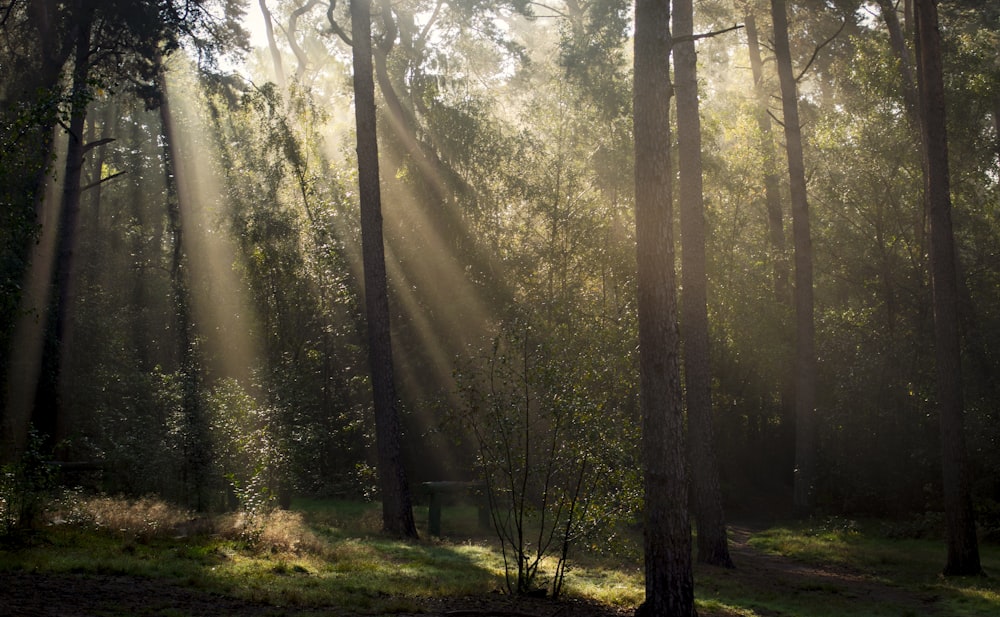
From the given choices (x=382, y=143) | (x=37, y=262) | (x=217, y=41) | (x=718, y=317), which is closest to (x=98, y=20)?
(x=217, y=41)

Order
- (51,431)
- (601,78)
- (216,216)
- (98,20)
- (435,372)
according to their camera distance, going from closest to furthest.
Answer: (98,20) → (51,431) → (435,372) → (601,78) → (216,216)

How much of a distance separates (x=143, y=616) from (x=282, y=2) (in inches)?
1206

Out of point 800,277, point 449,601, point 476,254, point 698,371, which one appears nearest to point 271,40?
point 476,254

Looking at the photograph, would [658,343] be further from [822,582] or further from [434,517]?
[434,517]

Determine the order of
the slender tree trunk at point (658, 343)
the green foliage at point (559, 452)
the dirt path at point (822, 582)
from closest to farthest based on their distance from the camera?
the slender tree trunk at point (658, 343) < the green foliage at point (559, 452) < the dirt path at point (822, 582)

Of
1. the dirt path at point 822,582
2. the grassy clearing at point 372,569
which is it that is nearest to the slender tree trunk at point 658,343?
the grassy clearing at point 372,569

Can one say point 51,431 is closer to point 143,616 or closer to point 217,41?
point 217,41

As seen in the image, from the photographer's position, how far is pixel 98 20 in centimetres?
1627

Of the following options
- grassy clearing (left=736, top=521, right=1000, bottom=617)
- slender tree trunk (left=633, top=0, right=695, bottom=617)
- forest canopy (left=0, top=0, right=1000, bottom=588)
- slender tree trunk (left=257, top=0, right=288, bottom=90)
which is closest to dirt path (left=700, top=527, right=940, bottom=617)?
grassy clearing (left=736, top=521, right=1000, bottom=617)

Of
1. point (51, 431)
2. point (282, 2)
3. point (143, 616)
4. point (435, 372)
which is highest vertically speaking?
point (282, 2)

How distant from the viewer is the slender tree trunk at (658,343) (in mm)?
8336

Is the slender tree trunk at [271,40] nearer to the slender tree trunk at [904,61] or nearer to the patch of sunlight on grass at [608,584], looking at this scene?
the slender tree trunk at [904,61]

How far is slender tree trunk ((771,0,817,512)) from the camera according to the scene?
2111 cm

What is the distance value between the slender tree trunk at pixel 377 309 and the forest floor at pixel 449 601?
5042 mm
